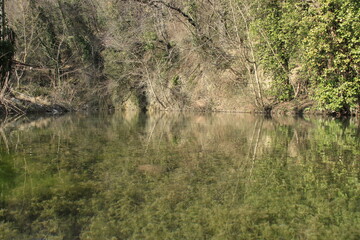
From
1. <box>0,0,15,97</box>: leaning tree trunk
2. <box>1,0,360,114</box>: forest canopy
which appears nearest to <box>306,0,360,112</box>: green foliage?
<box>1,0,360,114</box>: forest canopy

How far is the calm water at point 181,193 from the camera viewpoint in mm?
2809

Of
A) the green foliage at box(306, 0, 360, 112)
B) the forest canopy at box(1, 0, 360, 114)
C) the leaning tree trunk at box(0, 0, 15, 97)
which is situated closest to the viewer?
the green foliage at box(306, 0, 360, 112)

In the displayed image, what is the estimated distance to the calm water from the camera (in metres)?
2.81

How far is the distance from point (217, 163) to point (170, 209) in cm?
213

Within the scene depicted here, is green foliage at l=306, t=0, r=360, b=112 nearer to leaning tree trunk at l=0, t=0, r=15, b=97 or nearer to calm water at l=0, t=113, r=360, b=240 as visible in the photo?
calm water at l=0, t=113, r=360, b=240

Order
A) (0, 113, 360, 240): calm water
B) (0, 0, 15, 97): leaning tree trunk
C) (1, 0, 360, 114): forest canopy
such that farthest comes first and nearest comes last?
(0, 0, 15, 97): leaning tree trunk
(1, 0, 360, 114): forest canopy
(0, 113, 360, 240): calm water

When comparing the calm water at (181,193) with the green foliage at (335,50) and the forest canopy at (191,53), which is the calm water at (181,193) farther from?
the forest canopy at (191,53)

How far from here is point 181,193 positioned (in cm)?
374

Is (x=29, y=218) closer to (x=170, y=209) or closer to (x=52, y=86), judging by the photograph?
→ (x=170, y=209)

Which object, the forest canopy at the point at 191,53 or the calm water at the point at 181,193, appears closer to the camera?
the calm water at the point at 181,193

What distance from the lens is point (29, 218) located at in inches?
120

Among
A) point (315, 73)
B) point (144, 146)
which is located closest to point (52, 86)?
point (315, 73)

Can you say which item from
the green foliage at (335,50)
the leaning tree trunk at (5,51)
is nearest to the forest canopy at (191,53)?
the green foliage at (335,50)

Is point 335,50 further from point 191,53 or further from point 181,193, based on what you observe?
point 191,53
